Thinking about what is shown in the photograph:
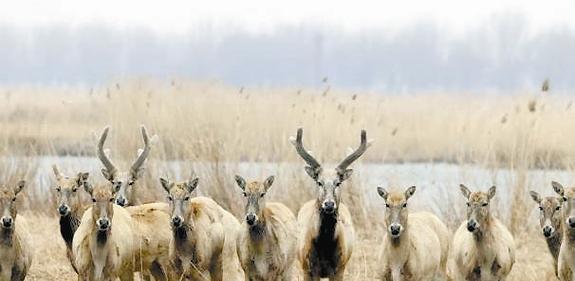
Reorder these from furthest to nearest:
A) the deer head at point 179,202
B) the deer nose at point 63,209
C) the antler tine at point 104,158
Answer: the antler tine at point 104,158
the deer nose at point 63,209
the deer head at point 179,202

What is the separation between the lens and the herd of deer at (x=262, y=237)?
13.1 metres

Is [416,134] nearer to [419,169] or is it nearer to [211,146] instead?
[419,169]

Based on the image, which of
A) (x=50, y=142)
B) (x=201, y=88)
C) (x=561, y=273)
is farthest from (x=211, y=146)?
(x=561, y=273)

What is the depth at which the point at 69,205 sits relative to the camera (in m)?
13.9

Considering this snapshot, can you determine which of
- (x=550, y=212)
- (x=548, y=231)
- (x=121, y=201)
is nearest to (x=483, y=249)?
(x=548, y=231)

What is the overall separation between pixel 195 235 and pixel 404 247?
2.25 meters

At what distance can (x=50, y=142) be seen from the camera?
22438mm

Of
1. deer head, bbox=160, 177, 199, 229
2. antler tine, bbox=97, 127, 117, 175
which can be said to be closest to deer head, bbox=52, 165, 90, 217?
deer head, bbox=160, 177, 199, 229

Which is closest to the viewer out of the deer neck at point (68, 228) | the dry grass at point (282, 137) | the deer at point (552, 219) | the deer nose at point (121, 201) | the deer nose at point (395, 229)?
the deer nose at point (395, 229)

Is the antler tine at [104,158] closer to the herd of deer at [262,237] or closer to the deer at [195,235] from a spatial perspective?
the herd of deer at [262,237]

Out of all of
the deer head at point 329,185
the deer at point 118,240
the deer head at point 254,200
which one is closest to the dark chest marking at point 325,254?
the deer head at point 329,185

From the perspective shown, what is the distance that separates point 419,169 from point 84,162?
5.78 metres

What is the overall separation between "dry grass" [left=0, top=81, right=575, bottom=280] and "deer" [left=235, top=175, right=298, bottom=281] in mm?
4591

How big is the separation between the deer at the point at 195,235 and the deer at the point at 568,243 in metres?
3.66
